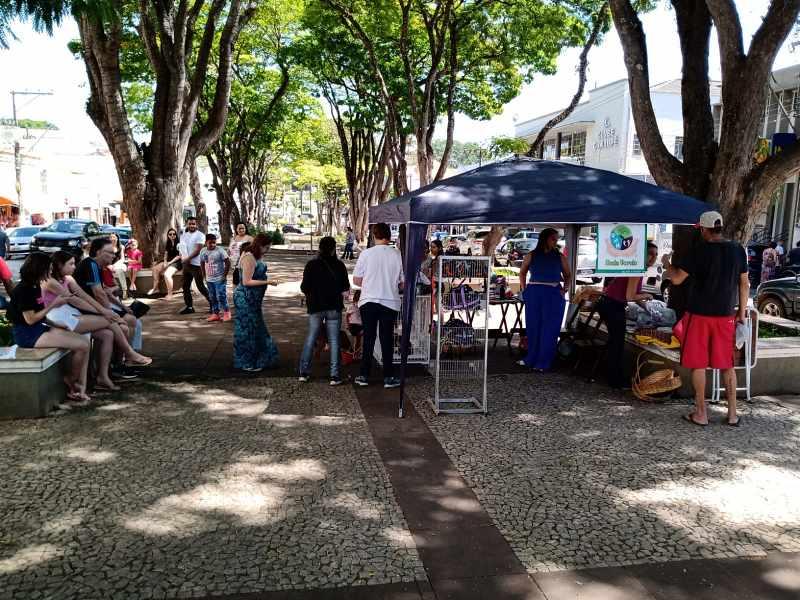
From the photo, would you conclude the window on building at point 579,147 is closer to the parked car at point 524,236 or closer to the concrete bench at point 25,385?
the parked car at point 524,236

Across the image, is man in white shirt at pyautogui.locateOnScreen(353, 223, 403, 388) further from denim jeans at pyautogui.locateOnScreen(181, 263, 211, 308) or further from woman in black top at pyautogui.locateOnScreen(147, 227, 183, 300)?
woman in black top at pyautogui.locateOnScreen(147, 227, 183, 300)

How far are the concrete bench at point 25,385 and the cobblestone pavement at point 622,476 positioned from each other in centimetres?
340

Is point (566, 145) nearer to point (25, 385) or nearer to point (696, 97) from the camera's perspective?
point (696, 97)

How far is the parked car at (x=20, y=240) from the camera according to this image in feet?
86.3

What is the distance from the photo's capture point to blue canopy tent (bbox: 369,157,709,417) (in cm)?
571

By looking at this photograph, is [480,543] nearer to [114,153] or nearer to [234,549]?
[234,549]

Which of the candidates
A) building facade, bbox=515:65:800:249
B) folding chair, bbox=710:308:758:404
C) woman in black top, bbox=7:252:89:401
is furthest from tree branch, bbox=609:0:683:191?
building facade, bbox=515:65:800:249

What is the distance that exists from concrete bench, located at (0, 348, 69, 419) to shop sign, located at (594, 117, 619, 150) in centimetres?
3248

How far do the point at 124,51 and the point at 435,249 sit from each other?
15.1 metres

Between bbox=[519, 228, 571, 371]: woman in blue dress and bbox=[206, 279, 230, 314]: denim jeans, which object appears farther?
bbox=[206, 279, 230, 314]: denim jeans

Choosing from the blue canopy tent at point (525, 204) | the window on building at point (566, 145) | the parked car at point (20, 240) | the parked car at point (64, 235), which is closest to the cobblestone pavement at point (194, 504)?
the blue canopy tent at point (525, 204)

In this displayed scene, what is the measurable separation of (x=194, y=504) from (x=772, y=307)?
12.5 metres

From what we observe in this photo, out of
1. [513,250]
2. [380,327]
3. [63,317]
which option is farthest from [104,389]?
[513,250]

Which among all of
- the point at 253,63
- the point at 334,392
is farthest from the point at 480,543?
the point at 253,63
